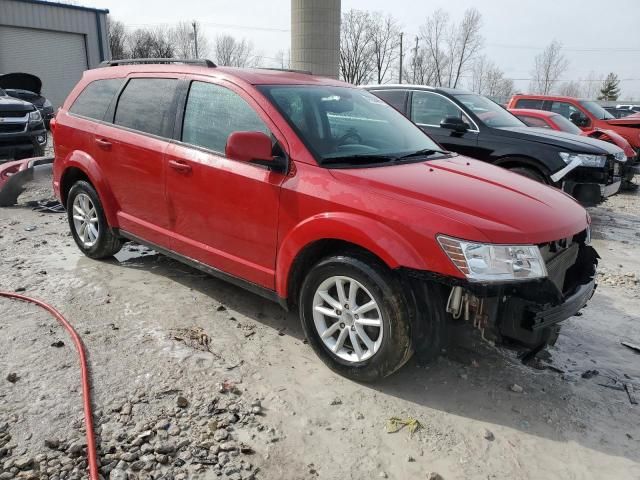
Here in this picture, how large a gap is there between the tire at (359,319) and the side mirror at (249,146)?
0.77 metres

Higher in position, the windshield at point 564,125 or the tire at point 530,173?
the windshield at point 564,125

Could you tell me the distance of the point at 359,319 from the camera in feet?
10.1

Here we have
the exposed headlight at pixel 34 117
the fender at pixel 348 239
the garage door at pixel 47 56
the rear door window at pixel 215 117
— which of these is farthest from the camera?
the garage door at pixel 47 56

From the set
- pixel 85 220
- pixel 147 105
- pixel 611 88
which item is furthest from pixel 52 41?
pixel 611 88

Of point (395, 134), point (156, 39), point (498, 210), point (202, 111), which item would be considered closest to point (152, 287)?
point (202, 111)

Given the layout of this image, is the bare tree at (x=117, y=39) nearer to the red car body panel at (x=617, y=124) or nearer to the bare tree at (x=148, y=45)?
the bare tree at (x=148, y=45)

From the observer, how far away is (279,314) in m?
4.12

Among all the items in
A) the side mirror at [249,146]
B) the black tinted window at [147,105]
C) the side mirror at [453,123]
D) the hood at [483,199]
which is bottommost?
the hood at [483,199]

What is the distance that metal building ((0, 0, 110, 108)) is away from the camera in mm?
24969

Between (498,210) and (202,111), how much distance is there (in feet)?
7.42

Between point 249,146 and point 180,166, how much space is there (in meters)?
0.89

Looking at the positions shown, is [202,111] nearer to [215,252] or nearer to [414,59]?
[215,252]

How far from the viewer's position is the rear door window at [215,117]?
11.8 ft

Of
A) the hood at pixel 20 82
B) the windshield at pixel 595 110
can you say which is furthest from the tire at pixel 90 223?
the hood at pixel 20 82
